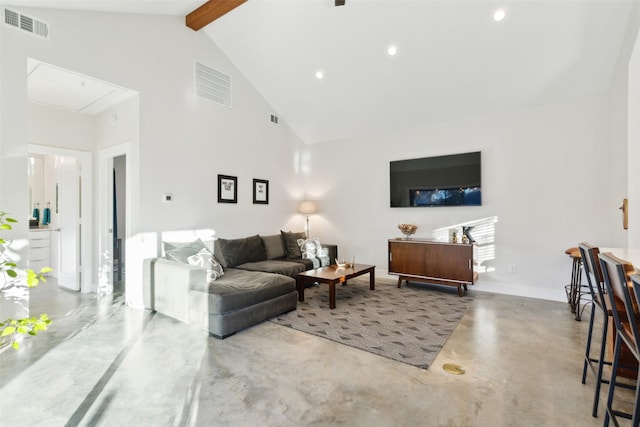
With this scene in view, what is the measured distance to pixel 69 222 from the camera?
181 inches

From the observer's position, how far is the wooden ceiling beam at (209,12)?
3758 millimetres

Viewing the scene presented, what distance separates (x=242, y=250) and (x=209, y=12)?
3.26 meters

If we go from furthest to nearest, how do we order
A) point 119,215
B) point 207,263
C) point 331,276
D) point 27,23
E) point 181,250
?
point 119,215, point 331,276, point 181,250, point 207,263, point 27,23

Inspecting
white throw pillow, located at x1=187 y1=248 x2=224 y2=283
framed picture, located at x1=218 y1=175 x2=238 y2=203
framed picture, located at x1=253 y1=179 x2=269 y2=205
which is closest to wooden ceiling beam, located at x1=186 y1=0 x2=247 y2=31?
framed picture, located at x1=218 y1=175 x2=238 y2=203

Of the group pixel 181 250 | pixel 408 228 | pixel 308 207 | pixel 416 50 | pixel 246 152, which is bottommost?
pixel 181 250

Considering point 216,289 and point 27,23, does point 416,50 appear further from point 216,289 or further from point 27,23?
point 27,23

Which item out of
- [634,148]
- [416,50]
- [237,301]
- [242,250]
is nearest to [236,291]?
[237,301]

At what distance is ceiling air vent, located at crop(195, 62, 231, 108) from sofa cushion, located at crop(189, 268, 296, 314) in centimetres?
275

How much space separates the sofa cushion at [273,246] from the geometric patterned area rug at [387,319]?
36.9 inches

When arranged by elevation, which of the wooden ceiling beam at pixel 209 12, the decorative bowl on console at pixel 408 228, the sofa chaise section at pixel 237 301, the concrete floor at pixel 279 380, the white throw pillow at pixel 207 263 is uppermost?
the wooden ceiling beam at pixel 209 12

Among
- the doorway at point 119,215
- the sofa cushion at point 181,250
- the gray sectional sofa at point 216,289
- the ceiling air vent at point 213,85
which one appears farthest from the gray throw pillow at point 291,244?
the doorway at point 119,215

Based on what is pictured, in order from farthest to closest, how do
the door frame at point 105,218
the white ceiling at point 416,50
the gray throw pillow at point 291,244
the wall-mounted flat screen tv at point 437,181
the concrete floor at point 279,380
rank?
the gray throw pillow at point 291,244 < the wall-mounted flat screen tv at point 437,181 < the door frame at point 105,218 < the white ceiling at point 416,50 < the concrete floor at point 279,380

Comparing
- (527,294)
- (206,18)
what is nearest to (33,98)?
(206,18)

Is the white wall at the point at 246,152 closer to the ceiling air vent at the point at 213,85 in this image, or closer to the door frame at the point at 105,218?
the ceiling air vent at the point at 213,85
